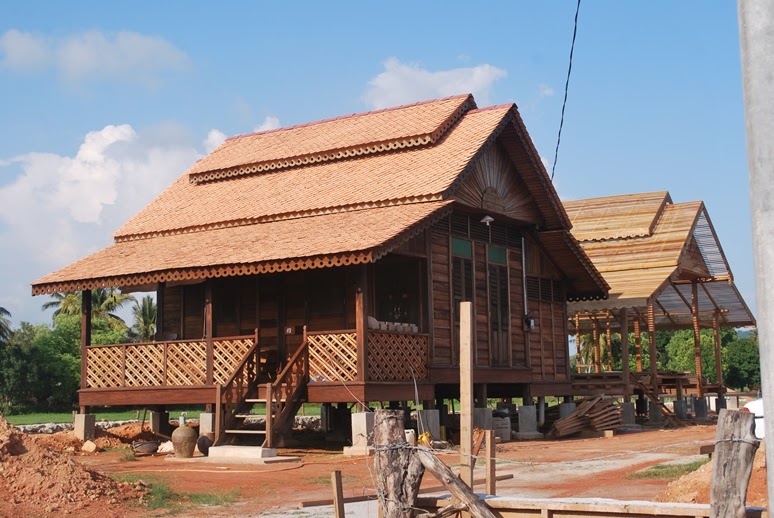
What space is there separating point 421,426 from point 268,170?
9.04 meters

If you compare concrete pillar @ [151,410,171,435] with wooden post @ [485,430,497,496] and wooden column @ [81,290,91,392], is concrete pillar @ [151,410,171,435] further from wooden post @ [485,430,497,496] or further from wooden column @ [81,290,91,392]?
wooden post @ [485,430,497,496]

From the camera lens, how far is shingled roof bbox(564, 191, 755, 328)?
2864 cm

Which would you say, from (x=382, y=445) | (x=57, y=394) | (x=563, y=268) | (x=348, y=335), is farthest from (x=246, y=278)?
(x=57, y=394)

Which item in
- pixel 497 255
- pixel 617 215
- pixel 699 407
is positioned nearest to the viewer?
pixel 497 255

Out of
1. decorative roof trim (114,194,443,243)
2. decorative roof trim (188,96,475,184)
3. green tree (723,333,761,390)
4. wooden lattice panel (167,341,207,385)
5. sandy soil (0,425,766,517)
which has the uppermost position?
decorative roof trim (188,96,475,184)

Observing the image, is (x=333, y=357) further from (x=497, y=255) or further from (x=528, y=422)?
(x=528, y=422)

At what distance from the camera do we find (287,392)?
19203mm

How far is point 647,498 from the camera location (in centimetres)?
1228

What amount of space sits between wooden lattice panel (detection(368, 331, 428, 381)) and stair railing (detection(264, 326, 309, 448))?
1.25 metres

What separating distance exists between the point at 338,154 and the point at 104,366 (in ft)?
23.5

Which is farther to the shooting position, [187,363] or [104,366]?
[104,366]

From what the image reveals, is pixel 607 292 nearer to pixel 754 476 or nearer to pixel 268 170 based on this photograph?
pixel 268 170

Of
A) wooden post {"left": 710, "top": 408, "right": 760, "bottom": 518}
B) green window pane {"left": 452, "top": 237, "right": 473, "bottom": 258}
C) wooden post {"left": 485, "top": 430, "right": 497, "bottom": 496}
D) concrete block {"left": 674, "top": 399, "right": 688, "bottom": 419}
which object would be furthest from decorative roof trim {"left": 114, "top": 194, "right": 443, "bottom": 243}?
concrete block {"left": 674, "top": 399, "right": 688, "bottom": 419}

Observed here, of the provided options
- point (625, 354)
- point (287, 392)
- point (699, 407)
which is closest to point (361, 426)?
point (287, 392)
